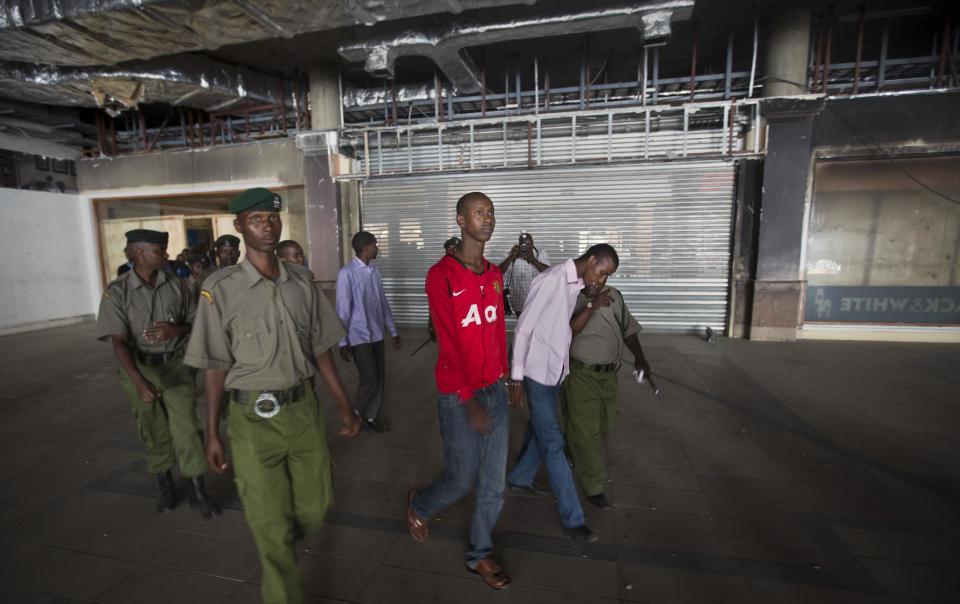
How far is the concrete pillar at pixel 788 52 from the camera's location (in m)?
7.13

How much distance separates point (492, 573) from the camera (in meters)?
2.38

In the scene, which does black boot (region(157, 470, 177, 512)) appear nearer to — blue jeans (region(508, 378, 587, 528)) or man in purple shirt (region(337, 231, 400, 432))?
man in purple shirt (region(337, 231, 400, 432))

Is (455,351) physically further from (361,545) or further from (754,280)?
(754,280)

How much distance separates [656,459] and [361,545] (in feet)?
8.09

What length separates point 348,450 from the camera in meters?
4.03

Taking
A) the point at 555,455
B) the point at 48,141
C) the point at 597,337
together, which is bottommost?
the point at 555,455

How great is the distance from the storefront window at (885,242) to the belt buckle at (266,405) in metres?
9.17

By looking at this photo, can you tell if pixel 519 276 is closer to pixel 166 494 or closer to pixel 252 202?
pixel 252 202

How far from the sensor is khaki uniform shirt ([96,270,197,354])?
3033 mm

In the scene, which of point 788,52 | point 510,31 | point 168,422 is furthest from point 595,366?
point 788,52

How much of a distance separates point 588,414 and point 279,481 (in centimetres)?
190

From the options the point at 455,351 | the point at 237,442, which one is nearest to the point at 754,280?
the point at 455,351

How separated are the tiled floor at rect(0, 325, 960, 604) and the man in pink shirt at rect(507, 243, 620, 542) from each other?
29 centimetres

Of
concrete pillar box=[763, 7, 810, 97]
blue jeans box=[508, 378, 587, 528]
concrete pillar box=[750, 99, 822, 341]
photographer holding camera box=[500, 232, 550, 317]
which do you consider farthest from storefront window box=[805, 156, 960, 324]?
blue jeans box=[508, 378, 587, 528]
